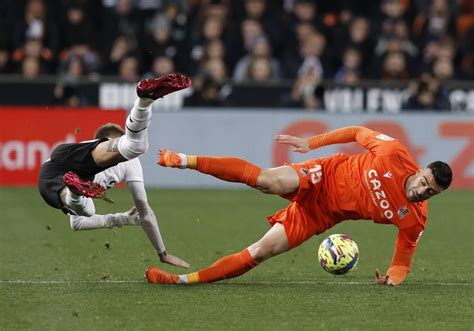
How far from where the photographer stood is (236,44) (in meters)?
19.4

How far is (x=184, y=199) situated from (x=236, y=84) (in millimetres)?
2594

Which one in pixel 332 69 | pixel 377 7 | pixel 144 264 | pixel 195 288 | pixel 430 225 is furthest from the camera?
pixel 377 7

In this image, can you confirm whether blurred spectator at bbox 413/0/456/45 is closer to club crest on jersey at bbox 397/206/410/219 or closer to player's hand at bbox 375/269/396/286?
player's hand at bbox 375/269/396/286

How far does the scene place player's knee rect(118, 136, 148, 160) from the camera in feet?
29.0

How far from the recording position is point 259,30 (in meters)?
19.6

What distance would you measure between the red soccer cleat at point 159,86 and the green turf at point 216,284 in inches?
59.6

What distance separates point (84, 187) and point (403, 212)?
2.53 m

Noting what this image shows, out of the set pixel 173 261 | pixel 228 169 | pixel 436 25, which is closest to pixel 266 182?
pixel 228 169

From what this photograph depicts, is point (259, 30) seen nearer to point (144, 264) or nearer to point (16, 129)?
point (16, 129)

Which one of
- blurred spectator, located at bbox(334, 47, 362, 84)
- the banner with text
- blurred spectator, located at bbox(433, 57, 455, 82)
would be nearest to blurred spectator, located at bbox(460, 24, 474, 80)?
blurred spectator, located at bbox(433, 57, 455, 82)

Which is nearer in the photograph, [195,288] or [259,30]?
[195,288]

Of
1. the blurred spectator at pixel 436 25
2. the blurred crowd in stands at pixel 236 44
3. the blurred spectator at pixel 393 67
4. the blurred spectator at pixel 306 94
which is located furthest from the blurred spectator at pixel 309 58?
the blurred spectator at pixel 436 25

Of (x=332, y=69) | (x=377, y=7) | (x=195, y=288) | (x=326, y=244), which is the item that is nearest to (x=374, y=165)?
(x=326, y=244)

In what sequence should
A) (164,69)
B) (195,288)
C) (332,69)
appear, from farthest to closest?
(332,69)
(164,69)
(195,288)
